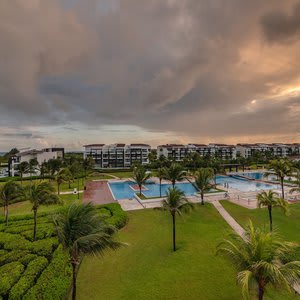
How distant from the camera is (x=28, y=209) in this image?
1054 inches

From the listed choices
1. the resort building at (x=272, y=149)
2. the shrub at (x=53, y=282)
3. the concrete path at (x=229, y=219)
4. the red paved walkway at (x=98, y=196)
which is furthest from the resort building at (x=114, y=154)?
the shrub at (x=53, y=282)

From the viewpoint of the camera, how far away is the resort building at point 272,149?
4269 inches

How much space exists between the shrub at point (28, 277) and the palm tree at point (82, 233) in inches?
145

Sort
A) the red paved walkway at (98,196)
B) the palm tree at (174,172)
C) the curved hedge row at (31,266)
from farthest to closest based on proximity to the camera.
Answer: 1. the red paved walkway at (98,196)
2. the palm tree at (174,172)
3. the curved hedge row at (31,266)

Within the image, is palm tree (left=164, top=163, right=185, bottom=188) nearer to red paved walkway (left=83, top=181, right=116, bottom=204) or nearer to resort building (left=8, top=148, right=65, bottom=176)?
red paved walkway (left=83, top=181, right=116, bottom=204)

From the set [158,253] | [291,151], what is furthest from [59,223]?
[291,151]

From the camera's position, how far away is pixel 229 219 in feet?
70.4

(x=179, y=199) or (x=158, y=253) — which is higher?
(x=179, y=199)

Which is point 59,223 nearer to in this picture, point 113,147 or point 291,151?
point 113,147

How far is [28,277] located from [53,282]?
133 centimetres

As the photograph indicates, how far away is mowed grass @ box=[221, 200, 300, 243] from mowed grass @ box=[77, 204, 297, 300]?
4.02 meters

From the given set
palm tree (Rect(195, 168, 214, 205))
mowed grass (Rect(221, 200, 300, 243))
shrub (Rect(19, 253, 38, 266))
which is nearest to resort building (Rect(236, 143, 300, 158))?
mowed grass (Rect(221, 200, 300, 243))

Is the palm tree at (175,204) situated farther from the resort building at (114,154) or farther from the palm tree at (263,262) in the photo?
the resort building at (114,154)

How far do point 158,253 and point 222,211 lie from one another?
11.4 metres
